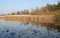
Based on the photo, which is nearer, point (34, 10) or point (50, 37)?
point (50, 37)

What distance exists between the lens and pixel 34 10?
138ft

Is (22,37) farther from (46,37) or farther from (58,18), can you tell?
(58,18)

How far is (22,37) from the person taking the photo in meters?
11.6

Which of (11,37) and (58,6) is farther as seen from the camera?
(58,6)

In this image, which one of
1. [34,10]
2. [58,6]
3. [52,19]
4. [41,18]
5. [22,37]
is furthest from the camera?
[34,10]

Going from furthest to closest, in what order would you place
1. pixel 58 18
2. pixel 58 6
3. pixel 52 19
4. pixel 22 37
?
1. pixel 58 6
2. pixel 52 19
3. pixel 58 18
4. pixel 22 37

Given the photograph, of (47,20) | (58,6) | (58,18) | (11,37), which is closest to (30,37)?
(11,37)

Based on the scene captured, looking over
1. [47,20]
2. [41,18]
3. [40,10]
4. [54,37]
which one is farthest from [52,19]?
[40,10]

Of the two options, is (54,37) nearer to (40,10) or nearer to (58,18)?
(58,18)

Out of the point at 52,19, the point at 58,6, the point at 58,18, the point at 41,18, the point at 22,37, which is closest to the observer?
the point at 22,37

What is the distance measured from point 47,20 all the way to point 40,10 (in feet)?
53.5

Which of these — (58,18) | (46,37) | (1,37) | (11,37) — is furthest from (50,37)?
(58,18)

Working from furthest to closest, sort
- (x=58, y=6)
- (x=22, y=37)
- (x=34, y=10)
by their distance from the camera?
1. (x=34, y=10)
2. (x=58, y=6)
3. (x=22, y=37)

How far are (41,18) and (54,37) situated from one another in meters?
16.3
